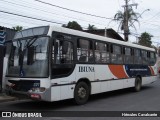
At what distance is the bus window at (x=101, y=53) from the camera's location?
12.2 metres

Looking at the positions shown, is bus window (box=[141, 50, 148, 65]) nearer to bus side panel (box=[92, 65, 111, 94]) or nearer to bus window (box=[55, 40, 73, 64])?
bus side panel (box=[92, 65, 111, 94])

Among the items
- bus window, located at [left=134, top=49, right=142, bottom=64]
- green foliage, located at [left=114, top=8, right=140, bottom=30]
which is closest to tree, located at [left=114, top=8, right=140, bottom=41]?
green foliage, located at [left=114, top=8, right=140, bottom=30]

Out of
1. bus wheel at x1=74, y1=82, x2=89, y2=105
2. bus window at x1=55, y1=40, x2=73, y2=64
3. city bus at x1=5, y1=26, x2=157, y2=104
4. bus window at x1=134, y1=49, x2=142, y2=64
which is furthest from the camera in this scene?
bus window at x1=134, y1=49, x2=142, y2=64

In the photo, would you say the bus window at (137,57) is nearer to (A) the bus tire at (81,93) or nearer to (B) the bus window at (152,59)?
(B) the bus window at (152,59)

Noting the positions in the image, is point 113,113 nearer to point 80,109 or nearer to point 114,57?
point 80,109

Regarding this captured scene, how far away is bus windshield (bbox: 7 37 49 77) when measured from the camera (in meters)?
9.40

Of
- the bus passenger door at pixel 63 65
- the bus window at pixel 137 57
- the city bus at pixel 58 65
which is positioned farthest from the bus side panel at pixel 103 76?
the bus window at pixel 137 57

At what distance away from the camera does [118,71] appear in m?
13.9

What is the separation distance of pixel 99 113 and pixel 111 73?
13.5 feet

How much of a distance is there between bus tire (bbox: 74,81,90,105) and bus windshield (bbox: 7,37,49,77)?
193 centimetres

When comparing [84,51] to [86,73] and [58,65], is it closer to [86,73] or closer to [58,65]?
[86,73]

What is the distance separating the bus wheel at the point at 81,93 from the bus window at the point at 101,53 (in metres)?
1.54

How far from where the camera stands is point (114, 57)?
1368cm

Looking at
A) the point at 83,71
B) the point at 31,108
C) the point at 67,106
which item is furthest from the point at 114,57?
the point at 31,108
